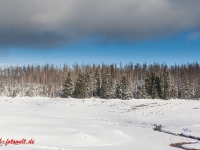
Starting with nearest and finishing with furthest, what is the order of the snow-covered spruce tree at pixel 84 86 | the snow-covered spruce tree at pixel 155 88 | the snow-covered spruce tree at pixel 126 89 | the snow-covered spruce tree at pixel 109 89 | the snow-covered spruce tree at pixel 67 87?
the snow-covered spruce tree at pixel 126 89, the snow-covered spruce tree at pixel 67 87, the snow-covered spruce tree at pixel 155 88, the snow-covered spruce tree at pixel 109 89, the snow-covered spruce tree at pixel 84 86

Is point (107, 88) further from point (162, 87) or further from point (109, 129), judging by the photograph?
point (109, 129)

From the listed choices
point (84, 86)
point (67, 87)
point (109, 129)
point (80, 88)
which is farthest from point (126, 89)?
point (109, 129)

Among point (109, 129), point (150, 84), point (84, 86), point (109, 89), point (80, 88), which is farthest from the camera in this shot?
point (150, 84)

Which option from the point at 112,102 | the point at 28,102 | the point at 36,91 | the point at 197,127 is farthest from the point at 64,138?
the point at 36,91

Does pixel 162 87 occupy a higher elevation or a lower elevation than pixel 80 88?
higher

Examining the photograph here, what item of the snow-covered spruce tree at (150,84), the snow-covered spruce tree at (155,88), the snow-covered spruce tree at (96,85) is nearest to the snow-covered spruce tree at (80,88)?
the snow-covered spruce tree at (96,85)

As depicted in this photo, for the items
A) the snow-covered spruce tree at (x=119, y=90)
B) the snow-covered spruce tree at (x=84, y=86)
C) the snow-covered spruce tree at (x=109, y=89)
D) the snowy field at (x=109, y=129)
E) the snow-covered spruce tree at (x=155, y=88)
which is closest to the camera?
the snowy field at (x=109, y=129)

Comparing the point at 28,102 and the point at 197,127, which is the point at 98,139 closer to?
the point at 197,127

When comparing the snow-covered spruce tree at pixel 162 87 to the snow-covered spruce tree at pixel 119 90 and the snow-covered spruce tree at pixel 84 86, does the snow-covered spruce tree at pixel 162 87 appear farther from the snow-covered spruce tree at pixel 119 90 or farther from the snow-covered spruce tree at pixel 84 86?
the snow-covered spruce tree at pixel 84 86

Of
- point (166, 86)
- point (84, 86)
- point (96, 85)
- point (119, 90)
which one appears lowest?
point (119, 90)

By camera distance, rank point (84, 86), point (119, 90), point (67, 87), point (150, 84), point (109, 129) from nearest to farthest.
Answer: point (109, 129), point (67, 87), point (84, 86), point (119, 90), point (150, 84)

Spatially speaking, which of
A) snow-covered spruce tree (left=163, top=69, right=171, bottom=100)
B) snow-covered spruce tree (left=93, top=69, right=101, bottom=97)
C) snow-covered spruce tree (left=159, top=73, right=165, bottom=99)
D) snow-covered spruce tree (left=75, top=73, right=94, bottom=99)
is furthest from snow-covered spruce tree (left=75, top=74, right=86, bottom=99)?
snow-covered spruce tree (left=163, top=69, right=171, bottom=100)

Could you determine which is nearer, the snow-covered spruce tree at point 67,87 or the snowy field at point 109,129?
the snowy field at point 109,129

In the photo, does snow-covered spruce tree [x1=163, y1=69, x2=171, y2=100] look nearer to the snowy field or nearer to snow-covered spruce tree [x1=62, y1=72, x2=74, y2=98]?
snow-covered spruce tree [x1=62, y1=72, x2=74, y2=98]
